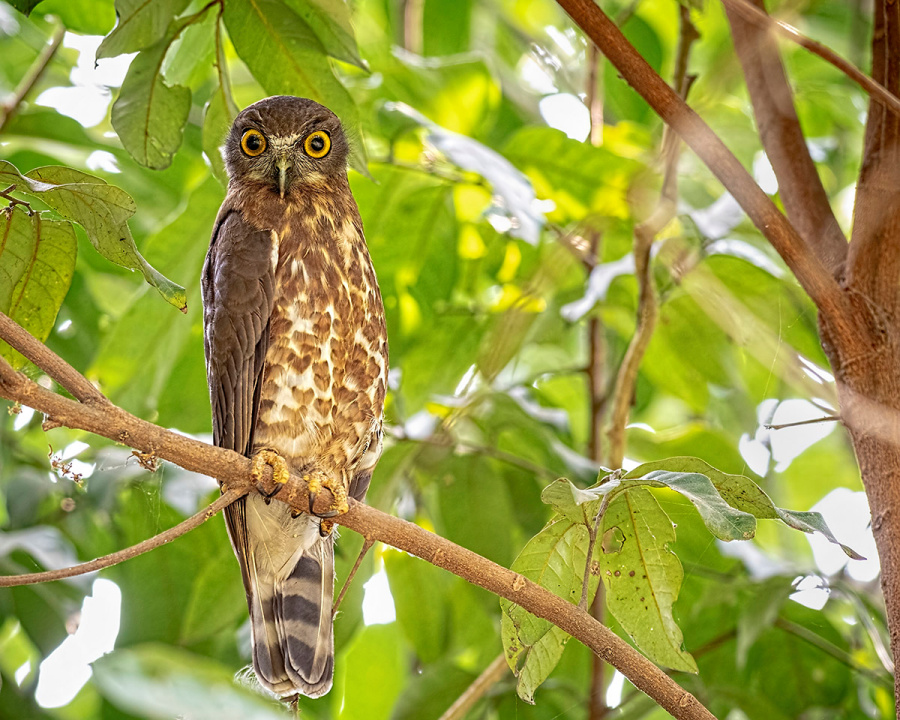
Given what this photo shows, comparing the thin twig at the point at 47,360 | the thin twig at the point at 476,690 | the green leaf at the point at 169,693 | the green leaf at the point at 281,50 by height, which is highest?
the green leaf at the point at 281,50

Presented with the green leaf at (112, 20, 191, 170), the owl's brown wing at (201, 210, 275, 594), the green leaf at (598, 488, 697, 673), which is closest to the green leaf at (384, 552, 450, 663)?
the owl's brown wing at (201, 210, 275, 594)

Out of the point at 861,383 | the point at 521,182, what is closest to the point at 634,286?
the point at 521,182

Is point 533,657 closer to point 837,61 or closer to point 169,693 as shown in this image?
point 169,693

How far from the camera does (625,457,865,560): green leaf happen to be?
54.8 inches

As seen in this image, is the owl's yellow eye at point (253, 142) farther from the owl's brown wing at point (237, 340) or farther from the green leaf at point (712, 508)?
the green leaf at point (712, 508)

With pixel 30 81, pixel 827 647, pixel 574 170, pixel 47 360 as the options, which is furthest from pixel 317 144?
pixel 827 647

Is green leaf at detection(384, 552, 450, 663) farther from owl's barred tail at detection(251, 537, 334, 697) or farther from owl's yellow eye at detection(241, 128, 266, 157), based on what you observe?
owl's yellow eye at detection(241, 128, 266, 157)

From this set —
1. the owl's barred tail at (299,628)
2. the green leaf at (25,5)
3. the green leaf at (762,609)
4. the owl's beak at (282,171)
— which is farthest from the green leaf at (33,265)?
the green leaf at (762,609)

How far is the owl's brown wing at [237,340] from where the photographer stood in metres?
2.35

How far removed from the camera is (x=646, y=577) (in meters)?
1.66

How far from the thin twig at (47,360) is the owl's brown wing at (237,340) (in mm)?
963

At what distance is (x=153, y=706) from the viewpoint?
0.72 meters

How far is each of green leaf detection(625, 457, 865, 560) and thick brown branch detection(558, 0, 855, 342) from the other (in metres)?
0.38

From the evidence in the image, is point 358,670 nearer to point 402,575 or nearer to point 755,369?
point 402,575
